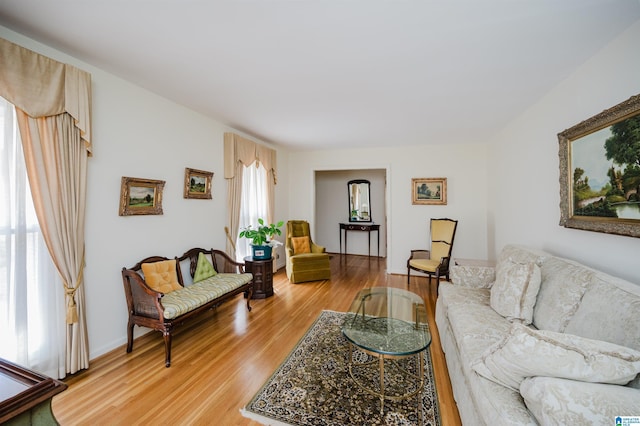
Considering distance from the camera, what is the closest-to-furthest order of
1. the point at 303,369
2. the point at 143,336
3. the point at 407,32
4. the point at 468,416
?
the point at 468,416
the point at 407,32
the point at 303,369
the point at 143,336

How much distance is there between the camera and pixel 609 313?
1.38m

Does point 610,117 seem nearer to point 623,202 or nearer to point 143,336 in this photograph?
point 623,202

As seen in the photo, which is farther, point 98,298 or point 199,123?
point 199,123

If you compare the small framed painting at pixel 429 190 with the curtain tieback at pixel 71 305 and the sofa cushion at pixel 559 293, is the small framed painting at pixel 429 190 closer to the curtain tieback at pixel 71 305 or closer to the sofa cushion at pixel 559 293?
the sofa cushion at pixel 559 293

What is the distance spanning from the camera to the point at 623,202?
1732 mm

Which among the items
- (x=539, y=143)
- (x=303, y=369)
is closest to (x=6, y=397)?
(x=303, y=369)

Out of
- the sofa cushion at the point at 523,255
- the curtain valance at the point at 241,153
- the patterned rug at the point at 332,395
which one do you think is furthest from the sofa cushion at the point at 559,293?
the curtain valance at the point at 241,153

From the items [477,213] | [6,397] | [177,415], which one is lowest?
[177,415]

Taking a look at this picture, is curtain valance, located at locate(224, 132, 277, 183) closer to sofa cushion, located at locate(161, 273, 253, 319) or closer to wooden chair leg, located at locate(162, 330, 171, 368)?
sofa cushion, located at locate(161, 273, 253, 319)

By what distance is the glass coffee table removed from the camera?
180 cm

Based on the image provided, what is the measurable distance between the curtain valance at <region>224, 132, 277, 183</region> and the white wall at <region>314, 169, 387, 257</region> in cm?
254

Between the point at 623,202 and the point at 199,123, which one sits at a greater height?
the point at 199,123

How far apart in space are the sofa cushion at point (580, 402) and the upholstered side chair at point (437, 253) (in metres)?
3.10

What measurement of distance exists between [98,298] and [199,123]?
2.34 meters
